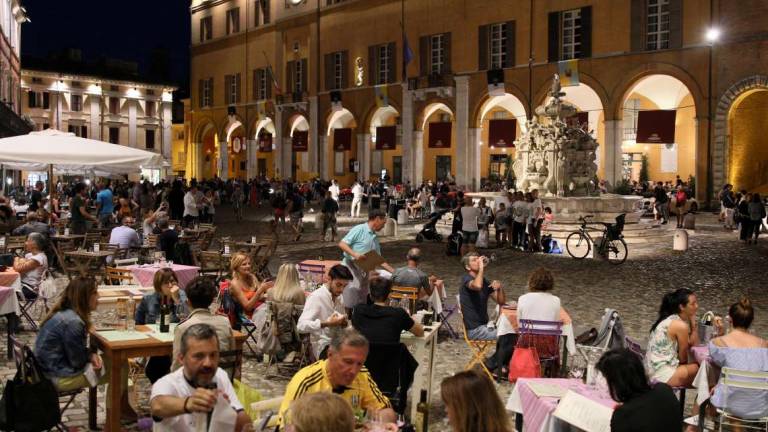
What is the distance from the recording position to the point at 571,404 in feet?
14.8

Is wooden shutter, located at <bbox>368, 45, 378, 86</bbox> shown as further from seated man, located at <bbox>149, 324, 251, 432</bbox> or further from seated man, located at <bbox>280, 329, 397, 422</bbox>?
seated man, located at <bbox>149, 324, 251, 432</bbox>

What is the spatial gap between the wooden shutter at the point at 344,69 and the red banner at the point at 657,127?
55.7 ft

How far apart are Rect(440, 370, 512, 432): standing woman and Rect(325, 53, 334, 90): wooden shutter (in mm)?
40322

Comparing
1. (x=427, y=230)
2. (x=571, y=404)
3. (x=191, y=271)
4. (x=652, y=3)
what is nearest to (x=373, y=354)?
(x=571, y=404)

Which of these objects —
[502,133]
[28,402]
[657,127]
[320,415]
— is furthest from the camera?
[502,133]

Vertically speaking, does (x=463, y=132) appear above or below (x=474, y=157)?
above

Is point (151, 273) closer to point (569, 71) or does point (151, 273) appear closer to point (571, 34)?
point (569, 71)

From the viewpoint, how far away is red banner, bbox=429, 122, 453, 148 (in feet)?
126

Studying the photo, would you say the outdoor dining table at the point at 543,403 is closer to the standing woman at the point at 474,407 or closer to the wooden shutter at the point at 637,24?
the standing woman at the point at 474,407

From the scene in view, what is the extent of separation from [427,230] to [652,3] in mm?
15271

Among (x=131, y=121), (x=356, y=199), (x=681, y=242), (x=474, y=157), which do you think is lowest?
(x=681, y=242)

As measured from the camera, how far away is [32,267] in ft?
30.7

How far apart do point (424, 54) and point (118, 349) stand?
108 ft

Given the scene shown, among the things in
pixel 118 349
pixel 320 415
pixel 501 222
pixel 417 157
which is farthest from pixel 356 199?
pixel 320 415
